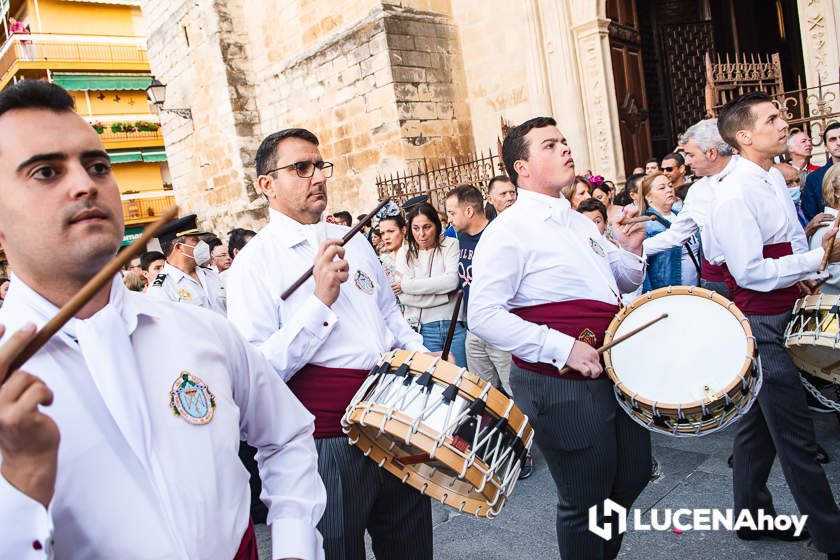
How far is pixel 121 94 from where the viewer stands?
36.4 metres

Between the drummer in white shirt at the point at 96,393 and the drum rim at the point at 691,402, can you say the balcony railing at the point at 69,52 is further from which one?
the drummer in white shirt at the point at 96,393

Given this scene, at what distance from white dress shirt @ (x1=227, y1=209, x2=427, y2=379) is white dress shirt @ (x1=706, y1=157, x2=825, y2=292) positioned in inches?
62.6

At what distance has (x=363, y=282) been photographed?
8.99 ft

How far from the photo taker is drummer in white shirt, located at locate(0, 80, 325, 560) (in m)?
1.22

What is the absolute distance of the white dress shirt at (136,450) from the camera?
4.04 ft

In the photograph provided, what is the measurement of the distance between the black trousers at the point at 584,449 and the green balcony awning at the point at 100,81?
1374 inches

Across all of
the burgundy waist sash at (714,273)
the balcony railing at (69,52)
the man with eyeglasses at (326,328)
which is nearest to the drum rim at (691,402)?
the man with eyeglasses at (326,328)

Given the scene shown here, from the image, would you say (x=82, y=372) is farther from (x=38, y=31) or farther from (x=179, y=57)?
(x=38, y=31)

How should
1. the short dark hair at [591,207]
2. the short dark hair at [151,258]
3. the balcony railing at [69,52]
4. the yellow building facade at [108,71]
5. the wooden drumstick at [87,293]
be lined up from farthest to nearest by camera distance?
the yellow building facade at [108,71] < the balcony railing at [69,52] < the short dark hair at [151,258] < the short dark hair at [591,207] < the wooden drumstick at [87,293]

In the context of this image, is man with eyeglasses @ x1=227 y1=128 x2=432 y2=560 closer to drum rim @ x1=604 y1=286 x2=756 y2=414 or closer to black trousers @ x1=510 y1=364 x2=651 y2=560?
black trousers @ x1=510 y1=364 x2=651 y2=560

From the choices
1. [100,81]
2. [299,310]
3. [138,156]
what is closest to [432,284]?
[299,310]

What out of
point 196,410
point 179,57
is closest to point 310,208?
point 196,410

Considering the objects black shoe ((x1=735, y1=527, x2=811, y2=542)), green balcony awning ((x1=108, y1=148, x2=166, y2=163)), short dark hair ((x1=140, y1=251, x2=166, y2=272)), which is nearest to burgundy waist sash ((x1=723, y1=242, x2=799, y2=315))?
black shoe ((x1=735, y1=527, x2=811, y2=542))

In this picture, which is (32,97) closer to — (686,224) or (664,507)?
(664,507)
